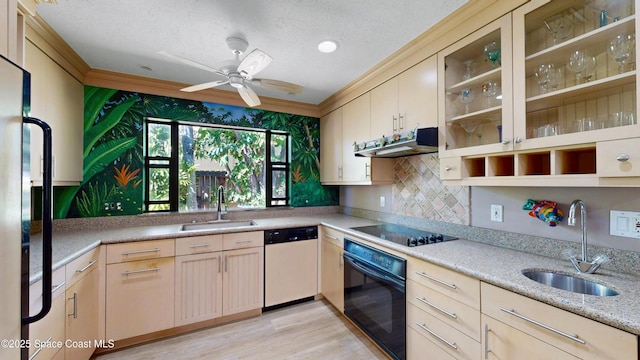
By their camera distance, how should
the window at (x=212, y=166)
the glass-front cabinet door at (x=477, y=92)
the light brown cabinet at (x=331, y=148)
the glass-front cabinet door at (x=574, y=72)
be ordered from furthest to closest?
the light brown cabinet at (x=331, y=148) → the window at (x=212, y=166) → the glass-front cabinet door at (x=477, y=92) → the glass-front cabinet door at (x=574, y=72)

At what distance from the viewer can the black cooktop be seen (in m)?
1.89

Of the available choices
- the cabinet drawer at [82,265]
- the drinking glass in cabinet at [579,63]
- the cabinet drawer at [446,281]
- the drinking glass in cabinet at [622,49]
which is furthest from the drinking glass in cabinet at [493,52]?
the cabinet drawer at [82,265]

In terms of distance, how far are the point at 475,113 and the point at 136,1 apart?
7.25 feet

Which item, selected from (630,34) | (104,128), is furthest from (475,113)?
(104,128)

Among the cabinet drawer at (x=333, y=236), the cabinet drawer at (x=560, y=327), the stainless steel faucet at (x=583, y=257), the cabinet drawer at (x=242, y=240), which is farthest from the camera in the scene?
the cabinet drawer at (x=333, y=236)

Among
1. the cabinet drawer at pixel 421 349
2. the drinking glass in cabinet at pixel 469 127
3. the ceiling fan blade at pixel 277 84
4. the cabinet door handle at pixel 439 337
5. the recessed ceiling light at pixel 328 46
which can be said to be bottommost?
the cabinet drawer at pixel 421 349

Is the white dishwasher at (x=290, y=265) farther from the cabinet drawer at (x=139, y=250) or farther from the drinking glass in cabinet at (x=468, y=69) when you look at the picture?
the drinking glass in cabinet at (x=468, y=69)

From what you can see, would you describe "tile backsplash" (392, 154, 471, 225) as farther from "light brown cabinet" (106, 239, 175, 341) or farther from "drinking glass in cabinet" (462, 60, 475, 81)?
"light brown cabinet" (106, 239, 175, 341)

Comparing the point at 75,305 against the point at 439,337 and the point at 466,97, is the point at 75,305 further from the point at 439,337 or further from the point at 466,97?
the point at 466,97

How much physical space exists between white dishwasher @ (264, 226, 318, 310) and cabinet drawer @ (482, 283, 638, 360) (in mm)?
1825

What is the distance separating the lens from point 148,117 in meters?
2.76

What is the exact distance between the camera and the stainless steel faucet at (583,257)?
1236 mm

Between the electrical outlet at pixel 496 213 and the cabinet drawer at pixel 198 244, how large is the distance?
2.29 metres

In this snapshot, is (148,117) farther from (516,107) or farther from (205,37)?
(516,107)
